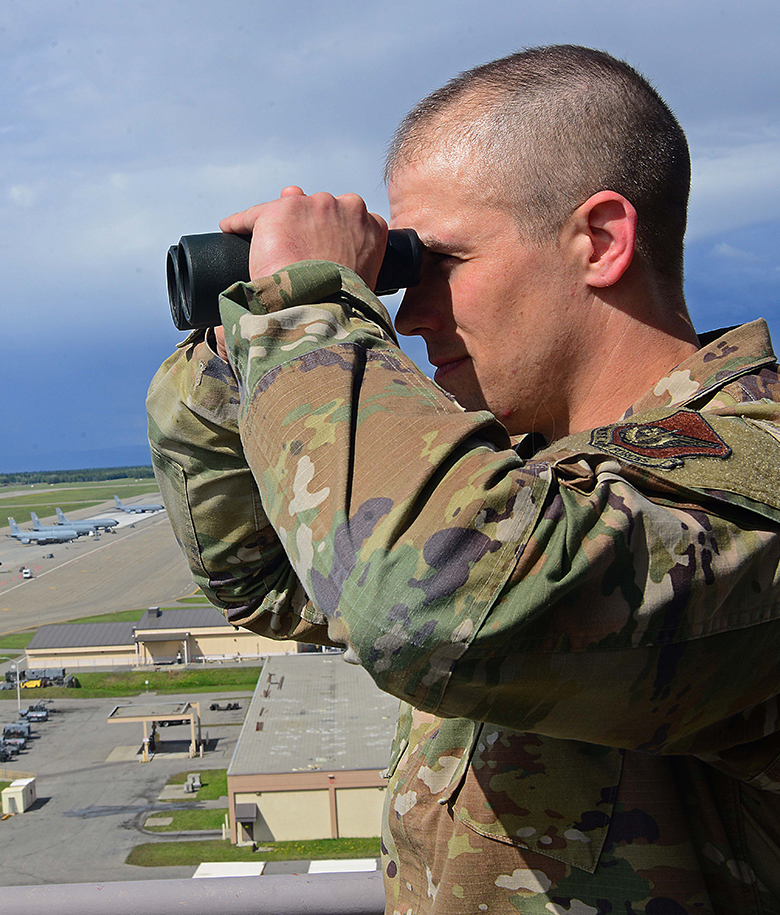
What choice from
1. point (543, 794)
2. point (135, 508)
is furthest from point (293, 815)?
point (135, 508)

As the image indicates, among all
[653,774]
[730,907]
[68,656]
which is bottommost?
[68,656]

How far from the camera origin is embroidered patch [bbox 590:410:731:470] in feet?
3.49

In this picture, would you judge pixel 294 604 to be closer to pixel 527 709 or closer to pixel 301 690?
pixel 527 709

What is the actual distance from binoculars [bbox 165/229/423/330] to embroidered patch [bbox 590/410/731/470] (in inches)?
22.4

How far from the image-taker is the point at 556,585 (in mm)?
930

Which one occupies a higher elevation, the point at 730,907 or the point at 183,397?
the point at 183,397

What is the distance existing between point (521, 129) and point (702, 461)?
835 mm

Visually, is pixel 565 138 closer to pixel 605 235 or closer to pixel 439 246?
pixel 605 235

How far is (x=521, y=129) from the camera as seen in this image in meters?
1.59

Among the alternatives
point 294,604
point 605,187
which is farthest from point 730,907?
point 605,187

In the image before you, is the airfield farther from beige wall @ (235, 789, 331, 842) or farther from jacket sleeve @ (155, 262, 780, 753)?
jacket sleeve @ (155, 262, 780, 753)

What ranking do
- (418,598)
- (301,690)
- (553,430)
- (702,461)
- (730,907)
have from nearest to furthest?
1. (418,598)
2. (702,461)
3. (730,907)
4. (553,430)
5. (301,690)

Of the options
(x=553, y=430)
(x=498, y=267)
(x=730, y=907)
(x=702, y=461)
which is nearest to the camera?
(x=702, y=461)

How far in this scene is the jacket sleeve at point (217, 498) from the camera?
163 cm
